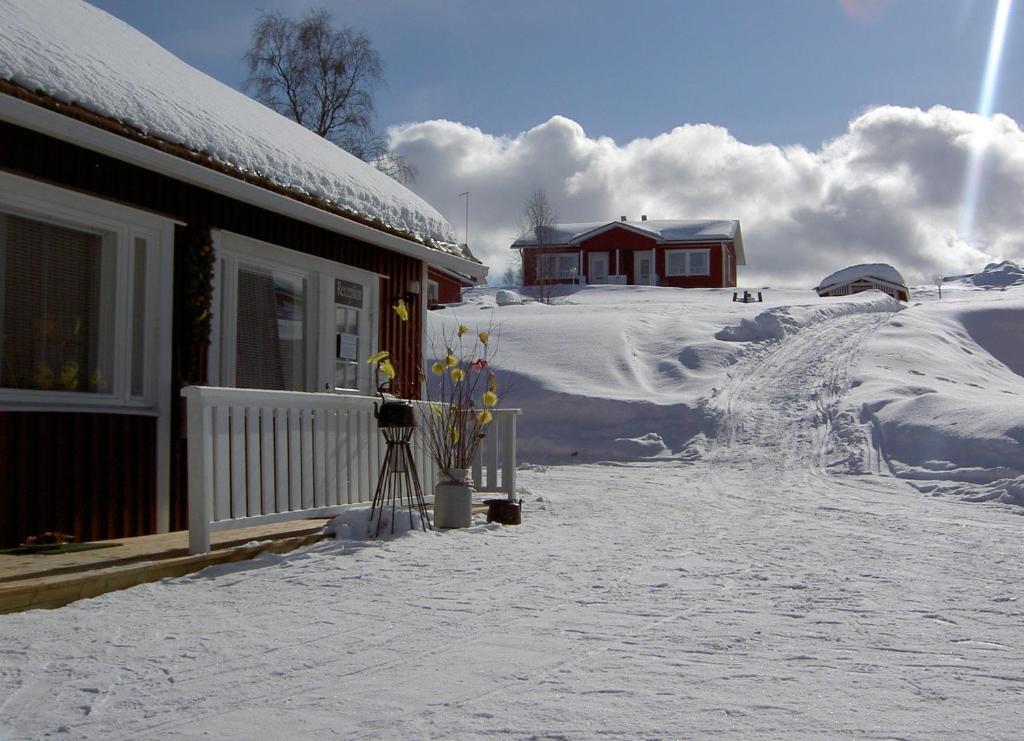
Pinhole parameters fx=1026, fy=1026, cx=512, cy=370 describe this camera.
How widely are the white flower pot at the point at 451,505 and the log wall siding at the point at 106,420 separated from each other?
188cm

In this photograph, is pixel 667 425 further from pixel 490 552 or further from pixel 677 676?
pixel 677 676

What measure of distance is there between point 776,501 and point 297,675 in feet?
25.3

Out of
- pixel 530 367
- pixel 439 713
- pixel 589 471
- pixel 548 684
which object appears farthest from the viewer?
pixel 530 367

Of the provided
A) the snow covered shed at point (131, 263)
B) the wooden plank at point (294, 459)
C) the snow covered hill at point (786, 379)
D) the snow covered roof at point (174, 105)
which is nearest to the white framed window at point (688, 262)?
the snow covered hill at point (786, 379)

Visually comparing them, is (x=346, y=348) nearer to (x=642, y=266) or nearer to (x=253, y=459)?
(x=253, y=459)

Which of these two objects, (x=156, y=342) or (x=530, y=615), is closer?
(x=530, y=615)

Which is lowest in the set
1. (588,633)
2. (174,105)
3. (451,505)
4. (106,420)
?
(588,633)

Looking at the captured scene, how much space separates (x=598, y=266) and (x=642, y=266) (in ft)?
6.28

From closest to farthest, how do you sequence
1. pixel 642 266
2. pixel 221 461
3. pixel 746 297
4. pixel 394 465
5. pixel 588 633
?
pixel 588 633
pixel 221 461
pixel 394 465
pixel 746 297
pixel 642 266

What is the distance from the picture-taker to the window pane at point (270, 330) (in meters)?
8.18

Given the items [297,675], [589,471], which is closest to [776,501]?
[589,471]

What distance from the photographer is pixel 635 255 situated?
4400cm

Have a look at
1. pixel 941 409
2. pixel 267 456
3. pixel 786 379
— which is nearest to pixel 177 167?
pixel 267 456

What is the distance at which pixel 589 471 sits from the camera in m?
14.5
